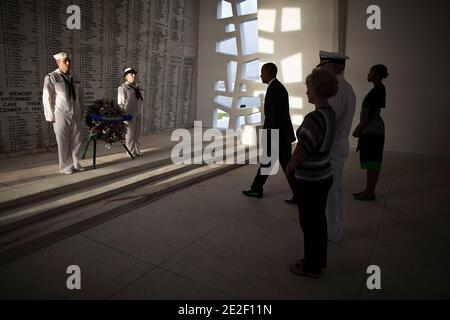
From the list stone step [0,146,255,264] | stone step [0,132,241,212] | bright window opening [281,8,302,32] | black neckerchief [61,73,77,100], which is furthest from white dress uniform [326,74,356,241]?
bright window opening [281,8,302,32]

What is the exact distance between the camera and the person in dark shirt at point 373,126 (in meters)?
3.63

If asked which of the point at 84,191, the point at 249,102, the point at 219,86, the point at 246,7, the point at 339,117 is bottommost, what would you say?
the point at 84,191

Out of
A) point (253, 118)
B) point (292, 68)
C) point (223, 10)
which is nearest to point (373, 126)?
point (292, 68)

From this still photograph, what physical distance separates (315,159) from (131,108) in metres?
3.87

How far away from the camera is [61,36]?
536cm

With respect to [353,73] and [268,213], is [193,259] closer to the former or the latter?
[268,213]

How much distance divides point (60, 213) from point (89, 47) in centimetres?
381

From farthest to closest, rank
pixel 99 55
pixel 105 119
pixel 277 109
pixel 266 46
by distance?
pixel 266 46 → pixel 99 55 → pixel 105 119 → pixel 277 109

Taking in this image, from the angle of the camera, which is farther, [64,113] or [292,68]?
[292,68]

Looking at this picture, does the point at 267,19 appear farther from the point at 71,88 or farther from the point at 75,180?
the point at 75,180

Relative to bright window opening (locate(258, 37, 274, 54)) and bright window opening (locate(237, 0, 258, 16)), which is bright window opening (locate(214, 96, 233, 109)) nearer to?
bright window opening (locate(258, 37, 274, 54))

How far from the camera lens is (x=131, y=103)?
519cm

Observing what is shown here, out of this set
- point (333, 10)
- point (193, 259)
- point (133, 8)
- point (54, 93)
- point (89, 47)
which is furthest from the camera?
point (333, 10)
